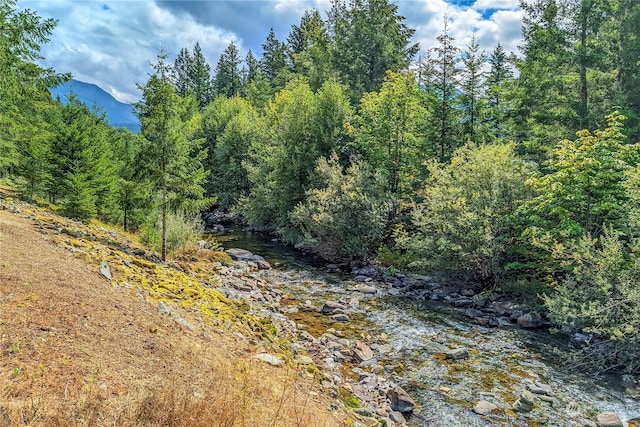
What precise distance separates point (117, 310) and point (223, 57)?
7591cm

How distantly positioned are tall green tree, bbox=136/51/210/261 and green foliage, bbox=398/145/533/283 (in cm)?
982

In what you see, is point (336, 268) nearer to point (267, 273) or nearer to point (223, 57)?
point (267, 273)

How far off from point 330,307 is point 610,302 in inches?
317

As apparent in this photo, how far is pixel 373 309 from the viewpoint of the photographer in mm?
13906

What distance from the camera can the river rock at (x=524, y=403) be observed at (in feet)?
25.9

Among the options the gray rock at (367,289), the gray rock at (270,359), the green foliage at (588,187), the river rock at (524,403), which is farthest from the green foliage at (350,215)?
the gray rock at (270,359)

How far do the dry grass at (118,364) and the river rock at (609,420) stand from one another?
5.39m

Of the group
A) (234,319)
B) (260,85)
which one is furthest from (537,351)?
(260,85)

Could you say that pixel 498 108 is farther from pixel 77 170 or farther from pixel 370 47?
pixel 77 170

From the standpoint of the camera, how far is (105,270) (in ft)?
29.7

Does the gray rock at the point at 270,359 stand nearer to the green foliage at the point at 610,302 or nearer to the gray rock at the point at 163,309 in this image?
the gray rock at the point at 163,309

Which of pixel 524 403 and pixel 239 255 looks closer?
pixel 524 403

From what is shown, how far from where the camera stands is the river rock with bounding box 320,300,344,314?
13.3 m

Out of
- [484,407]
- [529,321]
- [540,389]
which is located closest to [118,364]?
[484,407]
